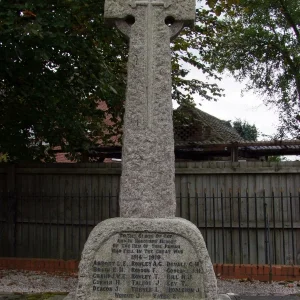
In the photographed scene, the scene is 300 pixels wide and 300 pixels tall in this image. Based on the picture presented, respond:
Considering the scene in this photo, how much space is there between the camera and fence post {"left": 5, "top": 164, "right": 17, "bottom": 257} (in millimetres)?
10508

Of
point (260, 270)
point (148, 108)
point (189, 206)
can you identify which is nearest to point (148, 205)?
point (148, 108)

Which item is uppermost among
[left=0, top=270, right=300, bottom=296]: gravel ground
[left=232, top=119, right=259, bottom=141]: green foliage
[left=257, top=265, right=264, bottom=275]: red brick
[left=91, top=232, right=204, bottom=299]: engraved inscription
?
[left=232, top=119, right=259, bottom=141]: green foliage

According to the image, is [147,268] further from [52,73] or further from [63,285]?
[52,73]

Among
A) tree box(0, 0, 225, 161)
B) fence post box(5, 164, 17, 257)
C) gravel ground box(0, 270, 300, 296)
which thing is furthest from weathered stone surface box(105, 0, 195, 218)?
fence post box(5, 164, 17, 257)

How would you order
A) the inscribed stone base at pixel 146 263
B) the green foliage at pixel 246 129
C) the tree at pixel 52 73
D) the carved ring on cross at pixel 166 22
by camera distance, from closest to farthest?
the inscribed stone base at pixel 146 263
the carved ring on cross at pixel 166 22
the tree at pixel 52 73
the green foliage at pixel 246 129

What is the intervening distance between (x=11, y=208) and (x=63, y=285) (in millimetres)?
2487

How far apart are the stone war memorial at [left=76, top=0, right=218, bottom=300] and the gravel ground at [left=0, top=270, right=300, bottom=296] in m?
2.79

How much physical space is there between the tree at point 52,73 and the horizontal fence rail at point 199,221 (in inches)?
47.4

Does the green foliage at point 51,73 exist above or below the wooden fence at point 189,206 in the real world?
above

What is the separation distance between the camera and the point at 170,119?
555 cm

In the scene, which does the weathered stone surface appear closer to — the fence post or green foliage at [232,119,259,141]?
the fence post

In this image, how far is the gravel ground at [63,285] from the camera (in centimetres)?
814

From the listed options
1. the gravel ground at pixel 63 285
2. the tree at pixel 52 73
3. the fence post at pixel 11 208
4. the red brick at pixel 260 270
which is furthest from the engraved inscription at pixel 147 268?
the fence post at pixel 11 208

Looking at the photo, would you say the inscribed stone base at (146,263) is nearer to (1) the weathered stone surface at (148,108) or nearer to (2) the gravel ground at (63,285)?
(1) the weathered stone surface at (148,108)
